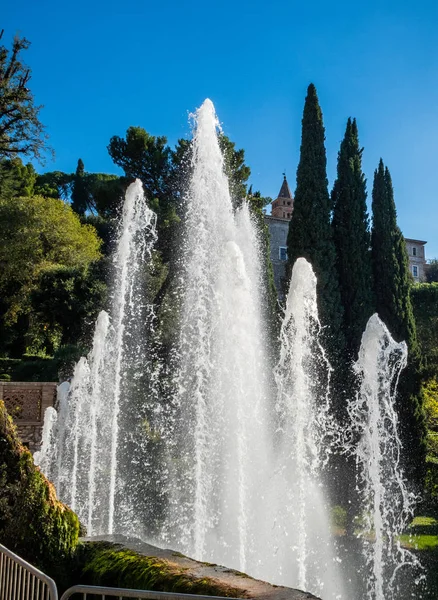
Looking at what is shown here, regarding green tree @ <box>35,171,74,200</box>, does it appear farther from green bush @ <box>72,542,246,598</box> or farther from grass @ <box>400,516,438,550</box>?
green bush @ <box>72,542,246,598</box>

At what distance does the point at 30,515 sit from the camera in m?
4.09

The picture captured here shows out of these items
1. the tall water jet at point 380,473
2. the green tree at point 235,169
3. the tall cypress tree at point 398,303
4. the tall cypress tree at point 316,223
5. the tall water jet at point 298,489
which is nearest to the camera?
the tall water jet at point 298,489

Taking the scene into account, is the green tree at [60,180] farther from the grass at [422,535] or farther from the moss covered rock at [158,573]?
the moss covered rock at [158,573]

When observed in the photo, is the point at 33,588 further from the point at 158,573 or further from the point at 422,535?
the point at 422,535

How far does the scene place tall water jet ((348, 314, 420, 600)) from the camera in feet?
34.5

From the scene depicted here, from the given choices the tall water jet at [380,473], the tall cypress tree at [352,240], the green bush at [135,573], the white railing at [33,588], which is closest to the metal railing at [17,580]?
the white railing at [33,588]

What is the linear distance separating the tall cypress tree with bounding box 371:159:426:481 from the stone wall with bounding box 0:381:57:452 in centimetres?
1062

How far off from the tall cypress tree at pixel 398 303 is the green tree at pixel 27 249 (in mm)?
12192

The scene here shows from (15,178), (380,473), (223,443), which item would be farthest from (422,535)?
(15,178)

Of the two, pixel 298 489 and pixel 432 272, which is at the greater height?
pixel 432 272

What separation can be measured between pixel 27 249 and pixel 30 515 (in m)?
23.7

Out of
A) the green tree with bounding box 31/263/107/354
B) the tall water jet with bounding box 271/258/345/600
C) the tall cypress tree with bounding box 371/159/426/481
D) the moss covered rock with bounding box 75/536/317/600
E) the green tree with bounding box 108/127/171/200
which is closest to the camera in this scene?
the moss covered rock with bounding box 75/536/317/600

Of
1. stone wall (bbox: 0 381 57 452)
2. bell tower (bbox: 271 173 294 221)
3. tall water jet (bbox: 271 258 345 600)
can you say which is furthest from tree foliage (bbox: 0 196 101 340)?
bell tower (bbox: 271 173 294 221)

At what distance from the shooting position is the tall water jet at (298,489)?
351 inches
